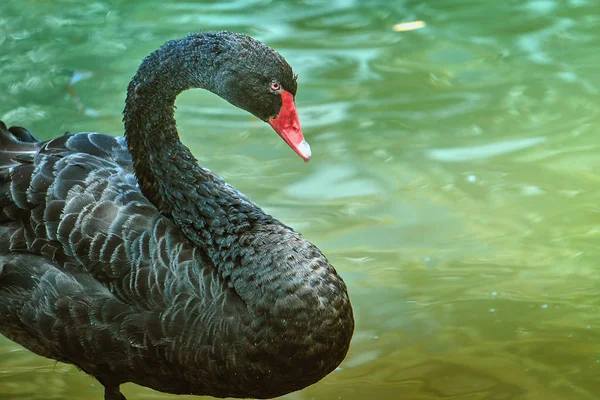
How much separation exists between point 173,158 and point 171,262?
0.38m

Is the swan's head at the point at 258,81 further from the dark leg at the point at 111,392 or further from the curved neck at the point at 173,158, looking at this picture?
the dark leg at the point at 111,392

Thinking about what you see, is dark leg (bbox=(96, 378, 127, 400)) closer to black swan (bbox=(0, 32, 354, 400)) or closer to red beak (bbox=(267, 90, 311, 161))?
black swan (bbox=(0, 32, 354, 400))

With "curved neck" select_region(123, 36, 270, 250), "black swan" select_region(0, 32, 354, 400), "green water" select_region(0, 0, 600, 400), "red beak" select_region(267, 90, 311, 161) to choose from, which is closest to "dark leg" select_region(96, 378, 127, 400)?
"black swan" select_region(0, 32, 354, 400)

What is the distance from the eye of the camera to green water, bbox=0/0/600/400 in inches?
133

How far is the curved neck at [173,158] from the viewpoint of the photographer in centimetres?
280

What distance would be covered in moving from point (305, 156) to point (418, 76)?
3082mm

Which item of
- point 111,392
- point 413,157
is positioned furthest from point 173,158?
point 413,157

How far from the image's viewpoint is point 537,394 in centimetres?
315

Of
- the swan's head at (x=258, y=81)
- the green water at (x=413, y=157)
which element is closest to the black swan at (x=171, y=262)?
the swan's head at (x=258, y=81)

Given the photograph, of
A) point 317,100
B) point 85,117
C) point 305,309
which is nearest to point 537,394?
point 305,309

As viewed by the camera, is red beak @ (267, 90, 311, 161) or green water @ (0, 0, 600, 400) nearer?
red beak @ (267, 90, 311, 161)

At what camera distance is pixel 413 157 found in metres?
4.74

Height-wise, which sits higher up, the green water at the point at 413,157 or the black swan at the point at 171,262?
the black swan at the point at 171,262

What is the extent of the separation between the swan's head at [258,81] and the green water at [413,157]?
41.4 inches
